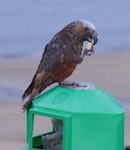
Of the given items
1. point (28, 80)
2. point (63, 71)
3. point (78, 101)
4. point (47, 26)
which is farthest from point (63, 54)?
point (47, 26)

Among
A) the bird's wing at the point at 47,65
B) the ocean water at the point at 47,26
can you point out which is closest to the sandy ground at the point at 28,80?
the ocean water at the point at 47,26

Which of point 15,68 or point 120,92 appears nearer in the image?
point 120,92

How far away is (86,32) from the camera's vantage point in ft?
8.09

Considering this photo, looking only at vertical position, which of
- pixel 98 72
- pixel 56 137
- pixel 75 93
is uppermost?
pixel 75 93

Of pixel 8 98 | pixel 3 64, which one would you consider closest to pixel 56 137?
pixel 8 98

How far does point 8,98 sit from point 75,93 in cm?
636

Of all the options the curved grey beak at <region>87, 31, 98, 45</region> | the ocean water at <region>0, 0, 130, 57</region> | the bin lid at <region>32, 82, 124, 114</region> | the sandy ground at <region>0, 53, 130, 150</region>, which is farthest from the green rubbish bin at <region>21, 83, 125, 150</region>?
the ocean water at <region>0, 0, 130, 57</region>

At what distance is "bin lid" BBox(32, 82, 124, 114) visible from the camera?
7.75 feet

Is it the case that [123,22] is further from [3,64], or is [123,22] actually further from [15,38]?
[3,64]

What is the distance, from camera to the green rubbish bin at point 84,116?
2.33 metres

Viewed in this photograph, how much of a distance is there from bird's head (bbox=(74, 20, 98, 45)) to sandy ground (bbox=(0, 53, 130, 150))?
406cm

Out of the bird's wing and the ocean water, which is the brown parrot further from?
the ocean water

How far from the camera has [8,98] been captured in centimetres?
876

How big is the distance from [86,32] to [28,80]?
760 cm
